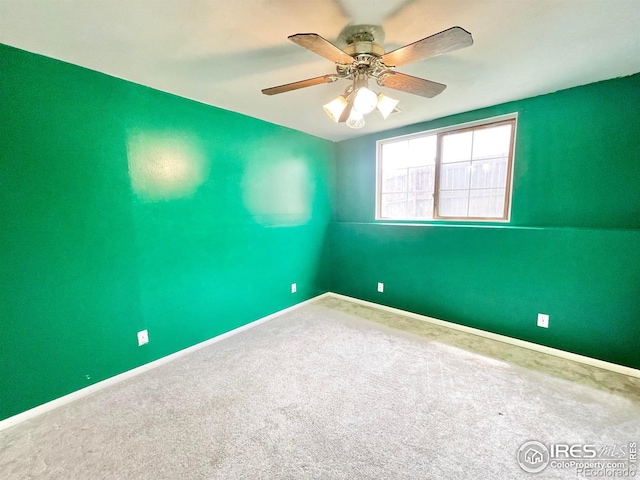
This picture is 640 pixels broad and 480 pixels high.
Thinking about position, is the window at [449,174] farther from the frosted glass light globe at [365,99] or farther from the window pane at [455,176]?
the frosted glass light globe at [365,99]

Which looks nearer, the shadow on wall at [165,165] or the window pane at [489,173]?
the shadow on wall at [165,165]

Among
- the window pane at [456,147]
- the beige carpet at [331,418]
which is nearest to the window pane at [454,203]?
the window pane at [456,147]

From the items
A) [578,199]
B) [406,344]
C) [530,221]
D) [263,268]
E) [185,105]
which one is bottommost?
[406,344]

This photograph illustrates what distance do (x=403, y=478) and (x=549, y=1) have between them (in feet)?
7.88

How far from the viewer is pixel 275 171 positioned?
3109 millimetres

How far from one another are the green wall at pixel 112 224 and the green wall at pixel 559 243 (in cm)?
210

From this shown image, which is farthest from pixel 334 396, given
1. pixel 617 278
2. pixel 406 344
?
pixel 617 278

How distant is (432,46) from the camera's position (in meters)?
1.20

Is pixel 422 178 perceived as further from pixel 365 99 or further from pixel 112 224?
pixel 112 224

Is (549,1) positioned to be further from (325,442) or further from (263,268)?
(263,268)

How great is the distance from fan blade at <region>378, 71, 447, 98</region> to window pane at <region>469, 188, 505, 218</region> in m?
1.57

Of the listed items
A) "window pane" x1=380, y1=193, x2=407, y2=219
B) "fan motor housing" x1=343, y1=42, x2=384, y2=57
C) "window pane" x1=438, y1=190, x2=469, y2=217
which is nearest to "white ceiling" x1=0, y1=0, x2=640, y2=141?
"fan motor housing" x1=343, y1=42, x2=384, y2=57

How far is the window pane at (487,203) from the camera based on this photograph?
8.76ft

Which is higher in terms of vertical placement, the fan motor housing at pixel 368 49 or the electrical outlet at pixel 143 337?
the fan motor housing at pixel 368 49
